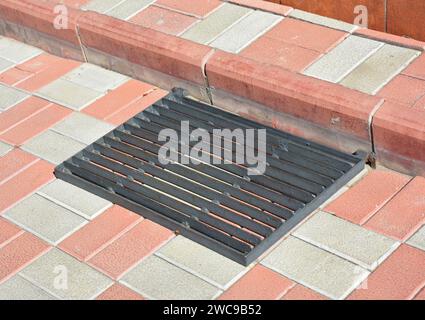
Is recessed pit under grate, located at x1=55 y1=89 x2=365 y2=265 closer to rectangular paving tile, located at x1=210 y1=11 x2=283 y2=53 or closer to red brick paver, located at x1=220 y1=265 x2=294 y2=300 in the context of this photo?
red brick paver, located at x1=220 y1=265 x2=294 y2=300

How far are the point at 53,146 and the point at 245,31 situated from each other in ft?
4.40

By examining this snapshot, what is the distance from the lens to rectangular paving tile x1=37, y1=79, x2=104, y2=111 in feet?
17.3

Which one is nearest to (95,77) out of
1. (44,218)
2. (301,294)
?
(44,218)

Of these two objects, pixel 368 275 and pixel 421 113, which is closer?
pixel 368 275

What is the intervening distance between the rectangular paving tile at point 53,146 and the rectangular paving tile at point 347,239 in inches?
57.7

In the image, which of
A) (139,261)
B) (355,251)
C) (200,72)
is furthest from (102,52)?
(355,251)

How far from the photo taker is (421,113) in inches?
166

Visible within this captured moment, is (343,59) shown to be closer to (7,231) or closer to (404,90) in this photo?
(404,90)

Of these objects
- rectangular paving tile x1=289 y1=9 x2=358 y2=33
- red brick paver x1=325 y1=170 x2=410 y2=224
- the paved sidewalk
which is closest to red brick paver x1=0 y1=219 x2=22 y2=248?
the paved sidewalk

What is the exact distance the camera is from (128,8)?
577 centimetres
